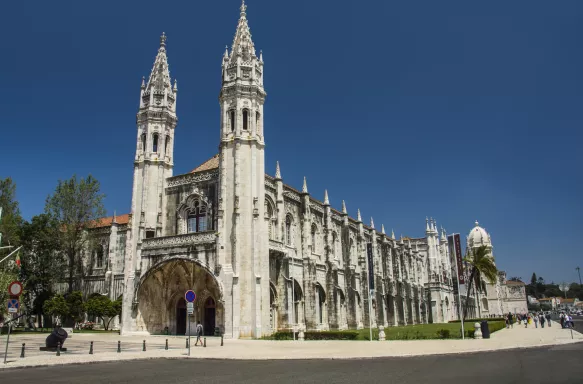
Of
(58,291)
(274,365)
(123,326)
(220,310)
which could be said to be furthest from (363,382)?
(58,291)

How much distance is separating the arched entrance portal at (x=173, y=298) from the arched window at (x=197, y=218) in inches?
141

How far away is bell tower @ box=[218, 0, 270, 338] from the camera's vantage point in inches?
1265

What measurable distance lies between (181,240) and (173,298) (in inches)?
195

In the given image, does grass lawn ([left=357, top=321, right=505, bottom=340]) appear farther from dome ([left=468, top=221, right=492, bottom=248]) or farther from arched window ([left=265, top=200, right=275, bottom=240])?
dome ([left=468, top=221, right=492, bottom=248])

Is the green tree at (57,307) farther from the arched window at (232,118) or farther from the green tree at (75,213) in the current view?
the arched window at (232,118)

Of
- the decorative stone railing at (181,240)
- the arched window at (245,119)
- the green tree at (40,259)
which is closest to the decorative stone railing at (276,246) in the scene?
the decorative stone railing at (181,240)

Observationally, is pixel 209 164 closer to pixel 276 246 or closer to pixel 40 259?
pixel 276 246

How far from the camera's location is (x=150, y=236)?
3812 centimetres

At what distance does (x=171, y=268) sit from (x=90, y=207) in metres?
16.3

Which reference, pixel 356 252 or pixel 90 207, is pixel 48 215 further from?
pixel 356 252

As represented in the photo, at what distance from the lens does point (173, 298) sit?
35938 millimetres

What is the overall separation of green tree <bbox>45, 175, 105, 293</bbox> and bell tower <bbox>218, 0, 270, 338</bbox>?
1826cm

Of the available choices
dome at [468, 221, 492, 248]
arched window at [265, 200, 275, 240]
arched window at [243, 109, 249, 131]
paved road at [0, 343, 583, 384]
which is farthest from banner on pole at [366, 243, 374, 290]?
dome at [468, 221, 492, 248]

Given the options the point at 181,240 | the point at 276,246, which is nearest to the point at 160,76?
the point at 181,240
